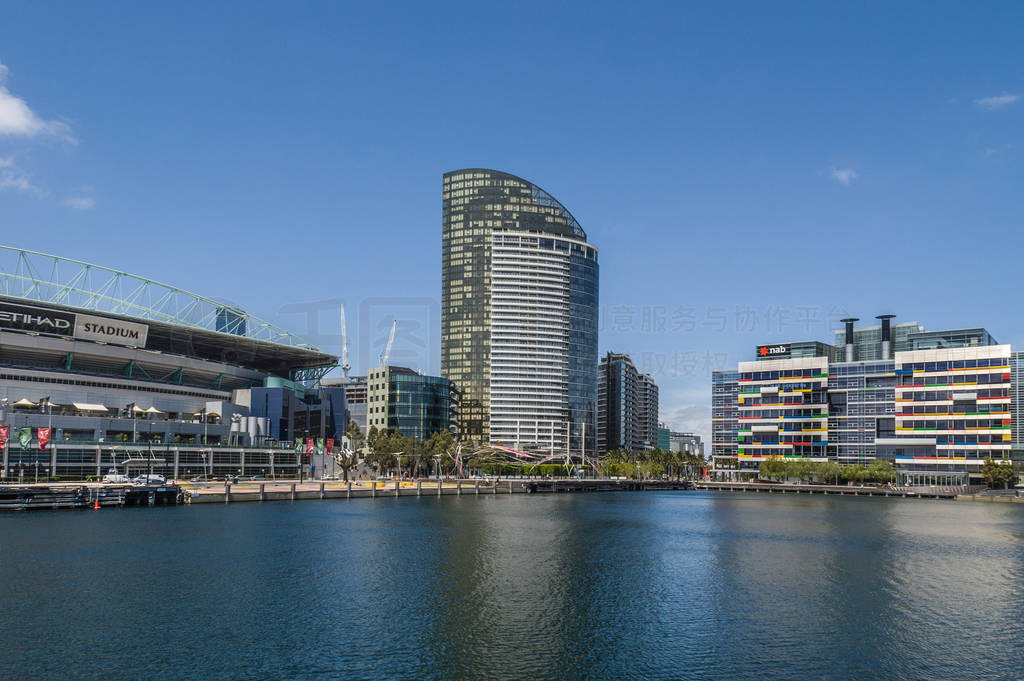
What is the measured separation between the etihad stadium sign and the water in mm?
86110

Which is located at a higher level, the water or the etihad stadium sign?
the etihad stadium sign

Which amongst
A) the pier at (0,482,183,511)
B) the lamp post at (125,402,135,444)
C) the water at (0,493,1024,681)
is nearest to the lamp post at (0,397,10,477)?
the lamp post at (125,402,135,444)

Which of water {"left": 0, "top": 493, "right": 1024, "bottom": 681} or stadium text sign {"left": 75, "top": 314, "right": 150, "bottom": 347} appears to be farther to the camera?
stadium text sign {"left": 75, "top": 314, "right": 150, "bottom": 347}

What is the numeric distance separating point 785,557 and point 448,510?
220 feet

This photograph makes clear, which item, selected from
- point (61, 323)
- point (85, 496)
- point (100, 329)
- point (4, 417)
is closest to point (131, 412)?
point (100, 329)

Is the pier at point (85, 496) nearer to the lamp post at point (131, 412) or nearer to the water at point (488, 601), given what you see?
the water at point (488, 601)

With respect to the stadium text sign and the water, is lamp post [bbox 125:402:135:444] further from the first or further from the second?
the water

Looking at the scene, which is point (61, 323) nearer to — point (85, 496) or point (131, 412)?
point (131, 412)

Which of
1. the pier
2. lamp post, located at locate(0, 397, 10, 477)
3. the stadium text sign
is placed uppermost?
the stadium text sign

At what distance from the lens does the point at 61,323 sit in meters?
188

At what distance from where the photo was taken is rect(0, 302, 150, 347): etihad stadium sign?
181500 millimetres

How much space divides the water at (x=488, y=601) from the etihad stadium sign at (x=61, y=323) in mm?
86110

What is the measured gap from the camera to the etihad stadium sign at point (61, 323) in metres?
182

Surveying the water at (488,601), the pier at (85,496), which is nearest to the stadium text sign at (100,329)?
the pier at (85,496)
